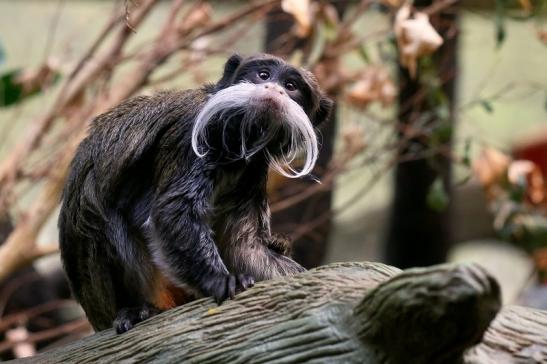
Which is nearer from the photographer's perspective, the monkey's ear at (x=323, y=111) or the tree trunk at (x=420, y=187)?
the monkey's ear at (x=323, y=111)

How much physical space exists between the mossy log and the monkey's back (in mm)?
493

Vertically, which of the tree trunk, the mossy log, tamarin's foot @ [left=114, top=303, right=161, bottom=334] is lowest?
the tree trunk

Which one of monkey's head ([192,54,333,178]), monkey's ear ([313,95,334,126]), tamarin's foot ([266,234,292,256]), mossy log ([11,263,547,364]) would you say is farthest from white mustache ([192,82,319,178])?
mossy log ([11,263,547,364])

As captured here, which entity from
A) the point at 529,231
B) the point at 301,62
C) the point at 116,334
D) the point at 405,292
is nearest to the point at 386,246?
the point at 529,231

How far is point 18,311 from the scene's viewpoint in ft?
26.3

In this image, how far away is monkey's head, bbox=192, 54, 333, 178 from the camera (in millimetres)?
4055

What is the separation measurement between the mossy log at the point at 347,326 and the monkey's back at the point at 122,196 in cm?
49

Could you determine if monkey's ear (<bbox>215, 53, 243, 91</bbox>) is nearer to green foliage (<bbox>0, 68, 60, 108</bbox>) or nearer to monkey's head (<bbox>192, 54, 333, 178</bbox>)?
monkey's head (<bbox>192, 54, 333, 178</bbox>)

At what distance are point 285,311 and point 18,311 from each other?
5.35 meters

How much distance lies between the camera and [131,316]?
13.0 feet

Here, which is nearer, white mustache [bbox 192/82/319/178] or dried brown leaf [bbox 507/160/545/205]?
white mustache [bbox 192/82/319/178]

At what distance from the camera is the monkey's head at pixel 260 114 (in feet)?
13.3

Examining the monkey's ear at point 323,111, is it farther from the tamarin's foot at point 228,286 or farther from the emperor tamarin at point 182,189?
the tamarin's foot at point 228,286

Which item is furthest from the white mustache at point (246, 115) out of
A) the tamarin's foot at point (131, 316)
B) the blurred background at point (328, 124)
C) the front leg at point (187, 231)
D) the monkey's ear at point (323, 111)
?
the blurred background at point (328, 124)
